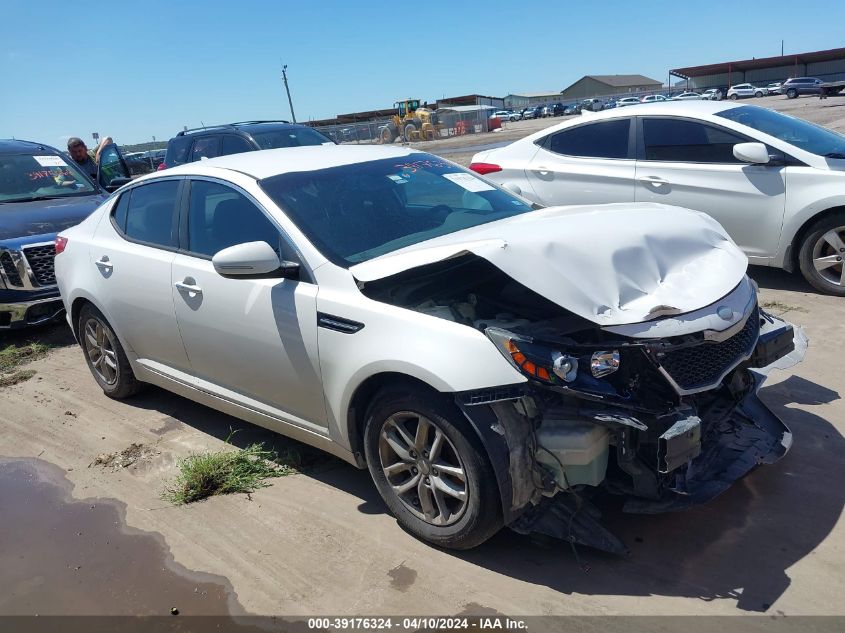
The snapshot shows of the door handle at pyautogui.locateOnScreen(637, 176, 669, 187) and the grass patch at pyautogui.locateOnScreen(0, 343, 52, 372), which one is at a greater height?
the door handle at pyautogui.locateOnScreen(637, 176, 669, 187)

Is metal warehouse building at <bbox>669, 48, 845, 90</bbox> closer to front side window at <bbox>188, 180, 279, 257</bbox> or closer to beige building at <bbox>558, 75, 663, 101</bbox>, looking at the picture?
beige building at <bbox>558, 75, 663, 101</bbox>

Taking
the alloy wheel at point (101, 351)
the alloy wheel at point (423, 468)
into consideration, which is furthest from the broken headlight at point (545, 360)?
the alloy wheel at point (101, 351)

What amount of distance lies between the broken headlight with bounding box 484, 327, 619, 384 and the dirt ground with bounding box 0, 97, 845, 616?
2.81ft

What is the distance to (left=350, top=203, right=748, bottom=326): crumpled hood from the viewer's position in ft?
9.45

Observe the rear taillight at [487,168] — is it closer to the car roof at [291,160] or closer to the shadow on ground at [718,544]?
the car roof at [291,160]

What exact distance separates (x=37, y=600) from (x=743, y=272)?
3.63 metres

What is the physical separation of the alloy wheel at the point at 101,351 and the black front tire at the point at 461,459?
2810 mm

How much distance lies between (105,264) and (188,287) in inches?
45.3

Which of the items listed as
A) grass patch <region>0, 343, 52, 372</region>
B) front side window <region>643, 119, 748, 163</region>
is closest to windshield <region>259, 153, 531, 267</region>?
front side window <region>643, 119, 748, 163</region>

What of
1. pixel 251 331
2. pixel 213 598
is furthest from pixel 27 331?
pixel 213 598

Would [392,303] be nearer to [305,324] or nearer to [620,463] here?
[305,324]

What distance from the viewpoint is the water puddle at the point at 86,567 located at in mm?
3104

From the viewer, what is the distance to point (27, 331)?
25.9 ft

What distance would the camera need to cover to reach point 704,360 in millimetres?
2943
